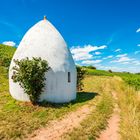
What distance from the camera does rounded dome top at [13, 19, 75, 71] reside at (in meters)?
18.0

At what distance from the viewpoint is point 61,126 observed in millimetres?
12547

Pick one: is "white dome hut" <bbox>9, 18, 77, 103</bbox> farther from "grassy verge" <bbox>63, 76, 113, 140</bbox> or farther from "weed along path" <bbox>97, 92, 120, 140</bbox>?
"weed along path" <bbox>97, 92, 120, 140</bbox>

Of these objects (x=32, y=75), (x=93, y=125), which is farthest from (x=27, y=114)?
(x=93, y=125)

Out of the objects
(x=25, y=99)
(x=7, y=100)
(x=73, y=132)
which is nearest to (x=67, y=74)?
(x=25, y=99)

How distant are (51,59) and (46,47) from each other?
1086 mm

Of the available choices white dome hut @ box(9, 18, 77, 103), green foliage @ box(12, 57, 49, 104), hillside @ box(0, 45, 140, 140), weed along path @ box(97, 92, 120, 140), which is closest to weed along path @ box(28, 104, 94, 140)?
hillside @ box(0, 45, 140, 140)

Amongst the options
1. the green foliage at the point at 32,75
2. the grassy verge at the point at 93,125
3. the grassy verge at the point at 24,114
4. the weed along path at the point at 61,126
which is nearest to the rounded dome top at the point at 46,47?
the green foliage at the point at 32,75

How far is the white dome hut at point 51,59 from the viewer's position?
17641 mm

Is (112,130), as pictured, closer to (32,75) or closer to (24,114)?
(24,114)

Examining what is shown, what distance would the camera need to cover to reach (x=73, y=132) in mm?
11539

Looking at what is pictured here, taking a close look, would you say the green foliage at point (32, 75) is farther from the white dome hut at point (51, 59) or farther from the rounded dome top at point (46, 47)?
the rounded dome top at point (46, 47)

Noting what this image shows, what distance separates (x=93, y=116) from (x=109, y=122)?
1.19m

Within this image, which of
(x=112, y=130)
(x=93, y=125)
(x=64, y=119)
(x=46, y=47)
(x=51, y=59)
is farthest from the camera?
(x=46, y=47)

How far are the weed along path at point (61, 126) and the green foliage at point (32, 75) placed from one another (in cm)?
315
